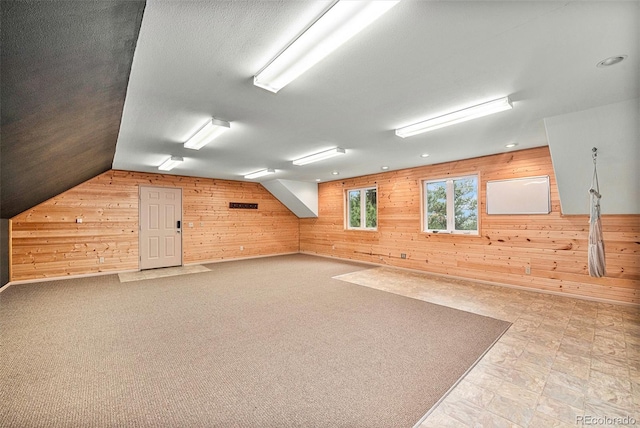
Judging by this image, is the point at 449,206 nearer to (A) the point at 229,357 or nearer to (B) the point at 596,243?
(B) the point at 596,243

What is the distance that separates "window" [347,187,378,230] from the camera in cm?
709

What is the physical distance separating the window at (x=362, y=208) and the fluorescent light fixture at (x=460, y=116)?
3.73m

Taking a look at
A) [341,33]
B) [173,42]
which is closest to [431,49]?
[341,33]

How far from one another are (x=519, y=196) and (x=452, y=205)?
1162mm

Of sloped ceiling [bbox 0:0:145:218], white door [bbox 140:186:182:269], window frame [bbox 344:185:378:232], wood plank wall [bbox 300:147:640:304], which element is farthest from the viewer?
window frame [bbox 344:185:378:232]

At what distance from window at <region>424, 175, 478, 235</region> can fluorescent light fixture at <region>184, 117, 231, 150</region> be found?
4477 mm

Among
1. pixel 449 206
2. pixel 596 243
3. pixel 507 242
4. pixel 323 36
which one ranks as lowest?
pixel 507 242

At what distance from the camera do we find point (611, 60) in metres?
1.90

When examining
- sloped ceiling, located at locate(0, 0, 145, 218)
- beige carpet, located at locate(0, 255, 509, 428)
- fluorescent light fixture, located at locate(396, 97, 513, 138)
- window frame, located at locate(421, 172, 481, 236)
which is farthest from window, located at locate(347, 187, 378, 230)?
sloped ceiling, located at locate(0, 0, 145, 218)

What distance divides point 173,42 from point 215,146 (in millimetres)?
2540

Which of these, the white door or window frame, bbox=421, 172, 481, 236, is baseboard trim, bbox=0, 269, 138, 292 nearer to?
the white door

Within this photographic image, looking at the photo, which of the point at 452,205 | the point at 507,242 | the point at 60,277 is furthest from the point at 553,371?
the point at 60,277

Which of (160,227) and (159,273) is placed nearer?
(159,273)

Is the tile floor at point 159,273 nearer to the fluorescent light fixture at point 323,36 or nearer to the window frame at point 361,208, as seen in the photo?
the window frame at point 361,208
